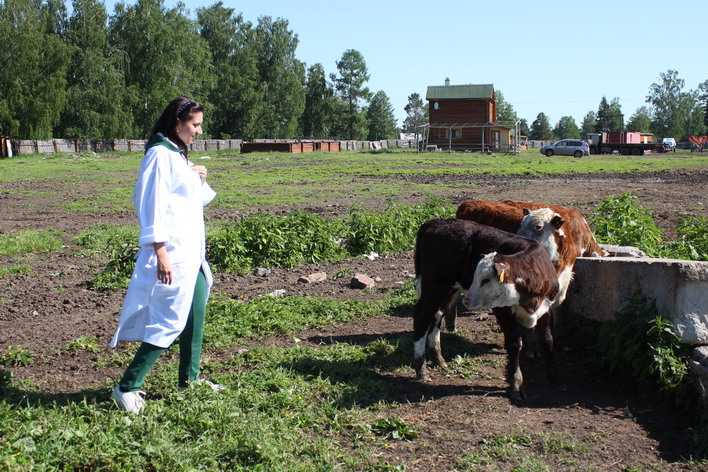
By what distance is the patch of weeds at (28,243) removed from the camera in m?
11.6

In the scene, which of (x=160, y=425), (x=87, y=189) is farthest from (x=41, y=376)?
(x=87, y=189)

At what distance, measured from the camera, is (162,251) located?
4.83 metres

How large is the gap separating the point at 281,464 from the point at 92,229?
10.4 metres

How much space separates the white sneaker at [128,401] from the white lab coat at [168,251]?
1.20 feet

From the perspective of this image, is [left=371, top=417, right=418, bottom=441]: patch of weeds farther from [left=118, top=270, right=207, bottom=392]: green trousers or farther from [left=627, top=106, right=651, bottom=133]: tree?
[left=627, top=106, right=651, bottom=133]: tree

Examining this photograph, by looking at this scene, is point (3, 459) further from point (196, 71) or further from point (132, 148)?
point (196, 71)

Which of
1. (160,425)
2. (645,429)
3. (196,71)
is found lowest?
(645,429)

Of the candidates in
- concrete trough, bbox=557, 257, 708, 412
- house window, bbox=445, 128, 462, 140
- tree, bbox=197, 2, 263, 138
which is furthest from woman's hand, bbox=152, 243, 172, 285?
tree, bbox=197, 2, 263, 138

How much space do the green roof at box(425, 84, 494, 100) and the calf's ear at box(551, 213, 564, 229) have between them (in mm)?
69859

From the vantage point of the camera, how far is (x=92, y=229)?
1373 cm

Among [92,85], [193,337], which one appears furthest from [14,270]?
[92,85]

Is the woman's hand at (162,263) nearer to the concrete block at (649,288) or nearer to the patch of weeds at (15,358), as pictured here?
the patch of weeds at (15,358)

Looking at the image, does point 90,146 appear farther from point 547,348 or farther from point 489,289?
point 489,289

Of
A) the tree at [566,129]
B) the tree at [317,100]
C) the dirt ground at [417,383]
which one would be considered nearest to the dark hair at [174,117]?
the dirt ground at [417,383]
